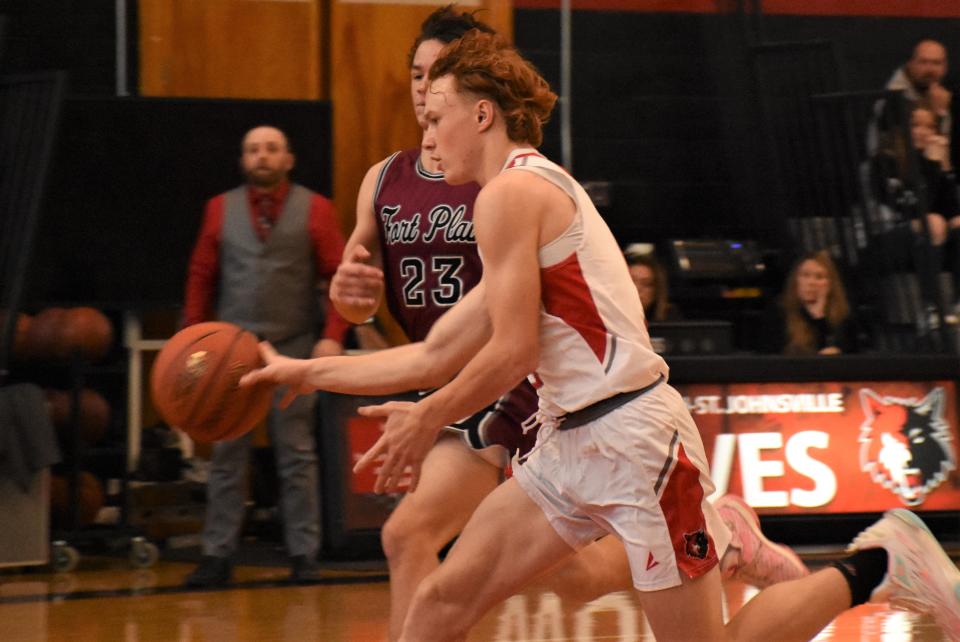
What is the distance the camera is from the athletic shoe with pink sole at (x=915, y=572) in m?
3.86

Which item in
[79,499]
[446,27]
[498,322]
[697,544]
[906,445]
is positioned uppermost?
[446,27]

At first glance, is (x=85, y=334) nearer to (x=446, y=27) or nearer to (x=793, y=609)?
(x=446, y=27)

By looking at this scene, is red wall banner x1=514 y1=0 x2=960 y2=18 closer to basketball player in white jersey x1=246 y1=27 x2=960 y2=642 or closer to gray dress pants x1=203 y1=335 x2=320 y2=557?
gray dress pants x1=203 y1=335 x2=320 y2=557

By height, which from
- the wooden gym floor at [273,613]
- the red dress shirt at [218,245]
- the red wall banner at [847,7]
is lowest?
the wooden gym floor at [273,613]

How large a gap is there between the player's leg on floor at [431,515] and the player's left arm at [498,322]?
64 centimetres

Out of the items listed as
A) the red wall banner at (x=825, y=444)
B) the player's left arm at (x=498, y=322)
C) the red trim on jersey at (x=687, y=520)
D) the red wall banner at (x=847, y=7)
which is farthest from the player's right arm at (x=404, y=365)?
the red wall banner at (x=847, y=7)

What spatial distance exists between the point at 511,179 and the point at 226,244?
3967 millimetres

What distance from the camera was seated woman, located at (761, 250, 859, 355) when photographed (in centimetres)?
811

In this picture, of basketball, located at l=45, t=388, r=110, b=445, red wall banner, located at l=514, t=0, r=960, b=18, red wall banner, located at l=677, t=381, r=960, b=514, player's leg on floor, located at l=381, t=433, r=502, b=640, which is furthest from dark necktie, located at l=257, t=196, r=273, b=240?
red wall banner, located at l=514, t=0, r=960, b=18

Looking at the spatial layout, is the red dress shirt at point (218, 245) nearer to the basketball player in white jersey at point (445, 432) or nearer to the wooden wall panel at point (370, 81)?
the wooden wall panel at point (370, 81)

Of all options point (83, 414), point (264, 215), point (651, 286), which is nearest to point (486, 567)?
point (264, 215)

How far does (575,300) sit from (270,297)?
3.87 m

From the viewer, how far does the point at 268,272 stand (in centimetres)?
706

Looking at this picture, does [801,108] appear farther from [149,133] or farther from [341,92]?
[149,133]
